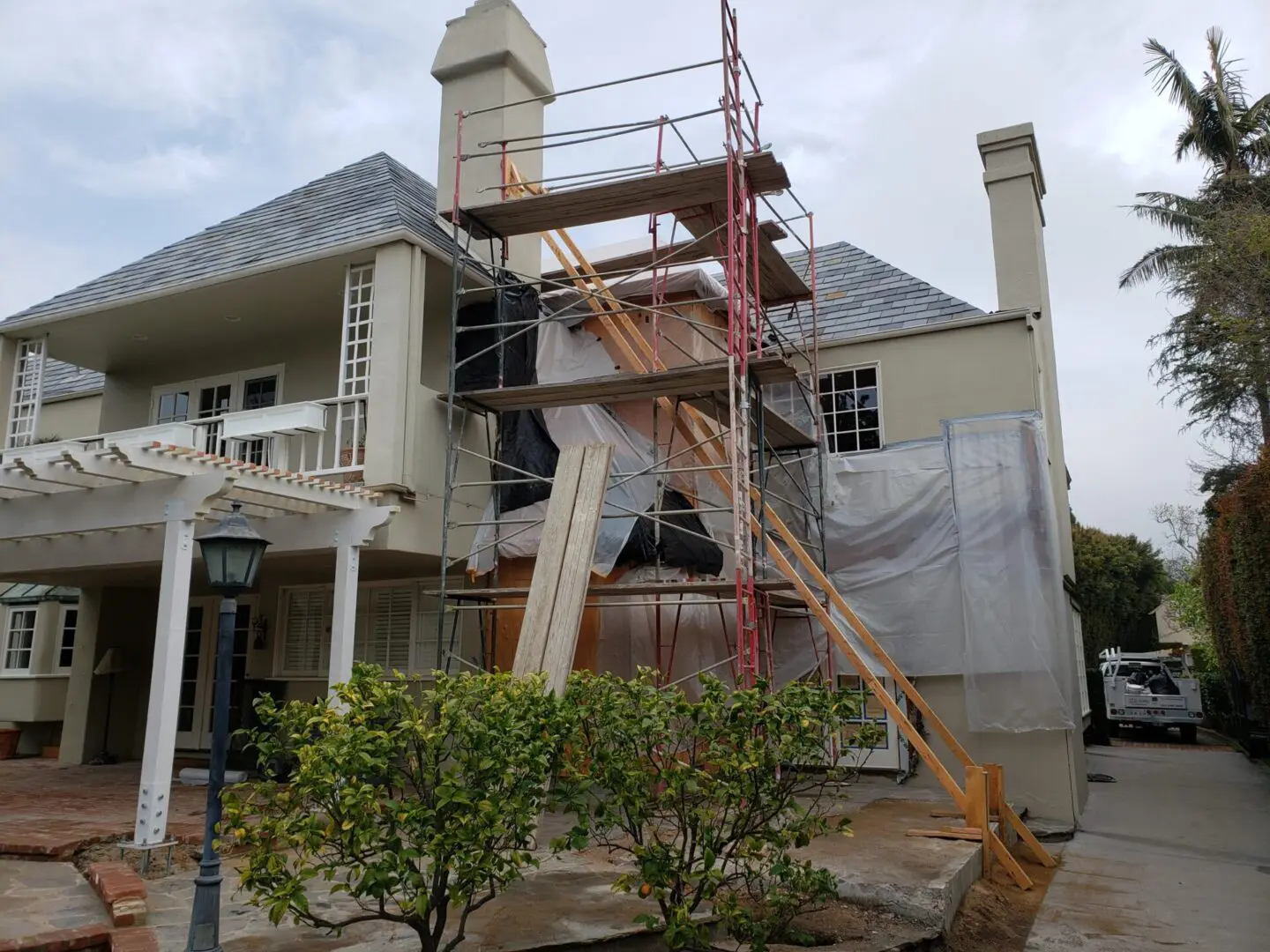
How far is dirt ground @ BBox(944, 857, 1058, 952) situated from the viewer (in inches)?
228

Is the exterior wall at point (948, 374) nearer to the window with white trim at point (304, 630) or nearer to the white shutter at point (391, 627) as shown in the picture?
the white shutter at point (391, 627)

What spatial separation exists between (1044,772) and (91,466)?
916 cm

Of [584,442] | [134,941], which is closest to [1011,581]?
[584,442]

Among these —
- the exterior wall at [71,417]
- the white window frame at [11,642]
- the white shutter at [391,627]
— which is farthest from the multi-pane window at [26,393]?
the white window frame at [11,642]

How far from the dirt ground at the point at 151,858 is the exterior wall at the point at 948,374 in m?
8.50

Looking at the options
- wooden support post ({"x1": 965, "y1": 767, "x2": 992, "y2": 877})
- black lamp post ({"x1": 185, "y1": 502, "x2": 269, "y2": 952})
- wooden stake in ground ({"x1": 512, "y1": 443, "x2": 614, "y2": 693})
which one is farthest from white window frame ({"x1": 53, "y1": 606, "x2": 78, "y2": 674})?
wooden support post ({"x1": 965, "y1": 767, "x2": 992, "y2": 877})

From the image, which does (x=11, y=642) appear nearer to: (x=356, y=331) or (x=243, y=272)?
(x=243, y=272)

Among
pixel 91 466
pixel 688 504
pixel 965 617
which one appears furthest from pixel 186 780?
pixel 965 617

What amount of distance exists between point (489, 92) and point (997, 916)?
973 centimetres

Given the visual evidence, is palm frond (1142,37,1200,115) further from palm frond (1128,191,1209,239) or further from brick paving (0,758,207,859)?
brick paving (0,758,207,859)

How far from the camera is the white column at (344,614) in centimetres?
808

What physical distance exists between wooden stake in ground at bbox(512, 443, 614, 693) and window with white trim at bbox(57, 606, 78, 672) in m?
11.0

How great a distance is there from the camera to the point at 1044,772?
372 inches

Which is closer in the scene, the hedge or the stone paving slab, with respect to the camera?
the stone paving slab
